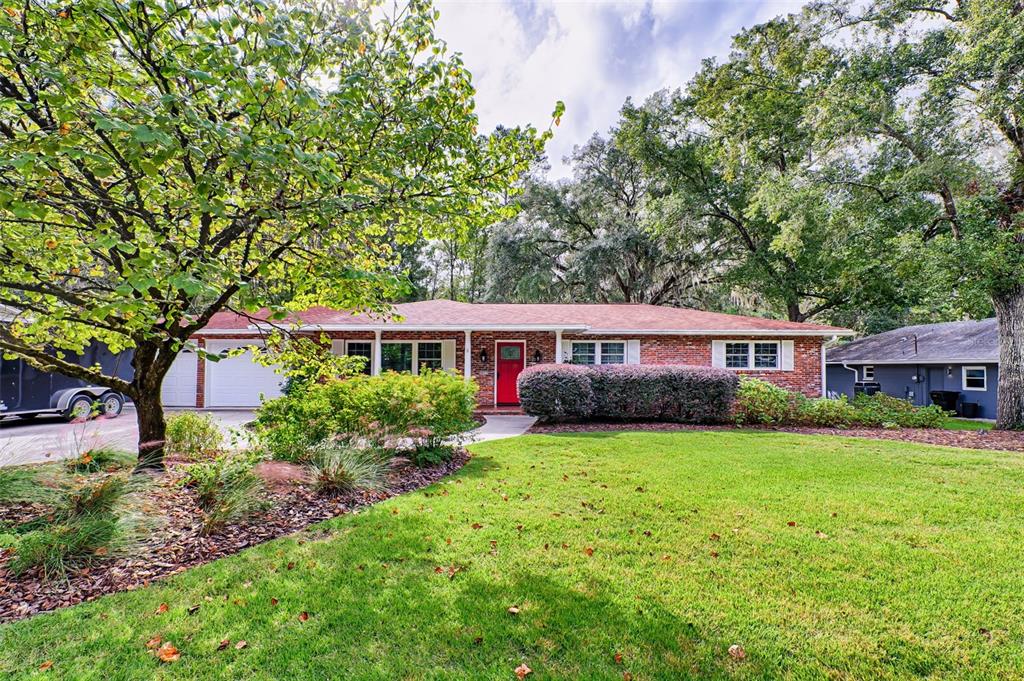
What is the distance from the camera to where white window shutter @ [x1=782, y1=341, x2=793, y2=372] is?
14102mm

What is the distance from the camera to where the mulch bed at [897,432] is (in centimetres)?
863

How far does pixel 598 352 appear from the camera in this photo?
1470cm

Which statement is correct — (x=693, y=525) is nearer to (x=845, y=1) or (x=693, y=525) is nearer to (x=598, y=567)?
(x=598, y=567)

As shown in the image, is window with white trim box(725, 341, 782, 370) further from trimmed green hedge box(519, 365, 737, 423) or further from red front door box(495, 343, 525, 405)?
red front door box(495, 343, 525, 405)

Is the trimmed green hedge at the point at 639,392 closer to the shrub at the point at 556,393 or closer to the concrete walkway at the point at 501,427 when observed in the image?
the shrub at the point at 556,393

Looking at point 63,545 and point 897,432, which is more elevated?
point 63,545

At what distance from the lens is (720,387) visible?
416 inches

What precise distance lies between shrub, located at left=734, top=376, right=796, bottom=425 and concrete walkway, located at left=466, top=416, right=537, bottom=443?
493cm

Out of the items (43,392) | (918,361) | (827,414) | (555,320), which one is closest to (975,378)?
(918,361)

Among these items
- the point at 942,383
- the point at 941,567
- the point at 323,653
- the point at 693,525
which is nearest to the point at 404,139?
the point at 323,653

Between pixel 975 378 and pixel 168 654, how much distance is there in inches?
901

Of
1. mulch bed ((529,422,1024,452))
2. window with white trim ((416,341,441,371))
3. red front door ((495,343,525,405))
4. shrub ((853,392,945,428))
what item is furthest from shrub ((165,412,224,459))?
shrub ((853,392,945,428))

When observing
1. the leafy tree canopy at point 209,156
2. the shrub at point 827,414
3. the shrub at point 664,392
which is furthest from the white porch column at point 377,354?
the shrub at point 827,414

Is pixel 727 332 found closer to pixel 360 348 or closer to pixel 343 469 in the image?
pixel 360 348
